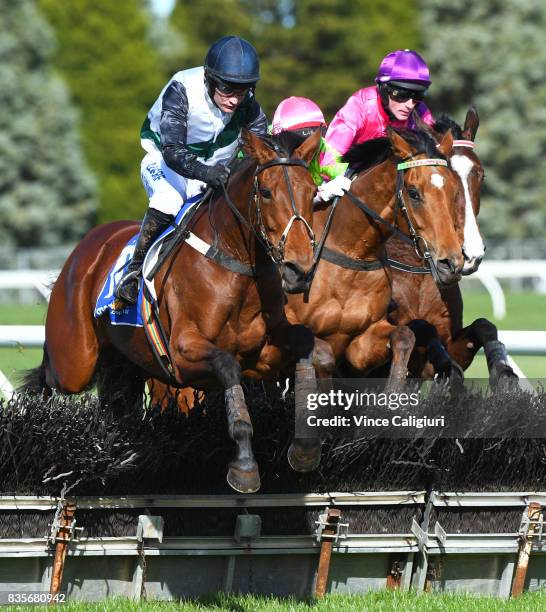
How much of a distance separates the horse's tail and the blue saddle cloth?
0.81m

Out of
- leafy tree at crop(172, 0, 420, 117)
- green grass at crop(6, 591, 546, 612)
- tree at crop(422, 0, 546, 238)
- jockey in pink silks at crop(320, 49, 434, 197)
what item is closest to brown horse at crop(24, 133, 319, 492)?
green grass at crop(6, 591, 546, 612)

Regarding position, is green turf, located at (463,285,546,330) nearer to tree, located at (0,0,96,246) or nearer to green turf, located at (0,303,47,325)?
green turf, located at (0,303,47,325)

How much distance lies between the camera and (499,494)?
189 inches

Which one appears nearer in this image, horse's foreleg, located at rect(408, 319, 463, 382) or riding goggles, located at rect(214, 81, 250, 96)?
riding goggles, located at rect(214, 81, 250, 96)

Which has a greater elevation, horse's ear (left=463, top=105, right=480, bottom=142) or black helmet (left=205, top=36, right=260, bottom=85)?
horse's ear (left=463, top=105, right=480, bottom=142)

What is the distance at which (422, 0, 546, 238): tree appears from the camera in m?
29.6

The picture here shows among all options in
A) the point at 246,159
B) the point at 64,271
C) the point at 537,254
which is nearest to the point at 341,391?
the point at 246,159

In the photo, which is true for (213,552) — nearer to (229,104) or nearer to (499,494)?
(499,494)

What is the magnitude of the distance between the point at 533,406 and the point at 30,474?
2098 millimetres

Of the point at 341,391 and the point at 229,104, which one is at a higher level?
the point at 229,104

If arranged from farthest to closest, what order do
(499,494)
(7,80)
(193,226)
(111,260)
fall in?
(7,80), (111,260), (193,226), (499,494)

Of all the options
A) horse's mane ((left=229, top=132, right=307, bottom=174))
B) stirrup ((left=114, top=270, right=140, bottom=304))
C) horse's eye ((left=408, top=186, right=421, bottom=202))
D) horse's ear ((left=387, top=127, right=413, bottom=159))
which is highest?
horse's ear ((left=387, top=127, right=413, bottom=159))

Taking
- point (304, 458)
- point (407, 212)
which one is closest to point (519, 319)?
point (407, 212)

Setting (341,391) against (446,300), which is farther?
(446,300)
